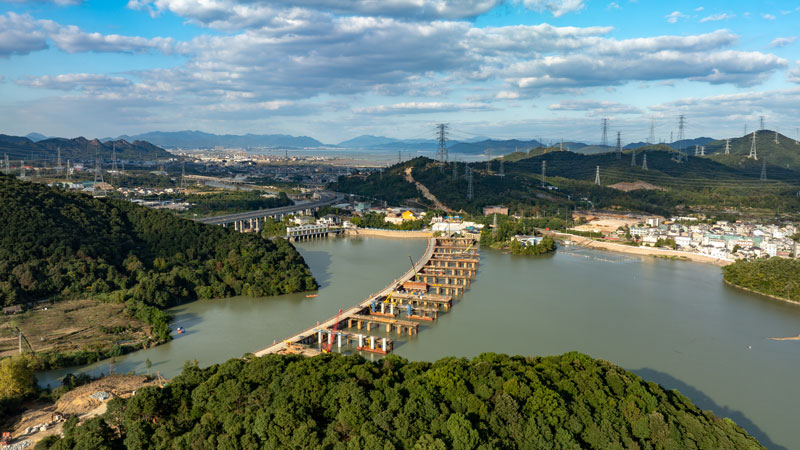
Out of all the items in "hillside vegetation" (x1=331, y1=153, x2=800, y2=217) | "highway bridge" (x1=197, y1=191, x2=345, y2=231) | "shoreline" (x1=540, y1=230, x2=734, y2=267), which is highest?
"hillside vegetation" (x1=331, y1=153, x2=800, y2=217)

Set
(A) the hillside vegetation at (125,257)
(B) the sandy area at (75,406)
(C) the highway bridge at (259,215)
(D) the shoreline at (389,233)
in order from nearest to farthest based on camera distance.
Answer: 1. (B) the sandy area at (75,406)
2. (A) the hillside vegetation at (125,257)
3. (D) the shoreline at (389,233)
4. (C) the highway bridge at (259,215)

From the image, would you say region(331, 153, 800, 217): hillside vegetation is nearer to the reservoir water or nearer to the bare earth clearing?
the reservoir water

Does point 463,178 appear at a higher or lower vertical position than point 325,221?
higher

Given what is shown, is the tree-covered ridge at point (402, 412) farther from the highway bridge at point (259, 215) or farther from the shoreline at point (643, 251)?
the highway bridge at point (259, 215)

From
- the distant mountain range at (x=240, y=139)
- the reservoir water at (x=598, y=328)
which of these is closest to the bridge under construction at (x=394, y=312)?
the reservoir water at (x=598, y=328)

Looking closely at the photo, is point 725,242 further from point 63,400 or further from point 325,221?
point 63,400

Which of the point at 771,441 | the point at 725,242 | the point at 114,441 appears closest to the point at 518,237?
the point at 725,242

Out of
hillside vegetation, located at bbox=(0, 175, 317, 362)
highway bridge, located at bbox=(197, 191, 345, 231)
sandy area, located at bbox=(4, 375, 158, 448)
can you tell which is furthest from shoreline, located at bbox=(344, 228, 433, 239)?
sandy area, located at bbox=(4, 375, 158, 448)
